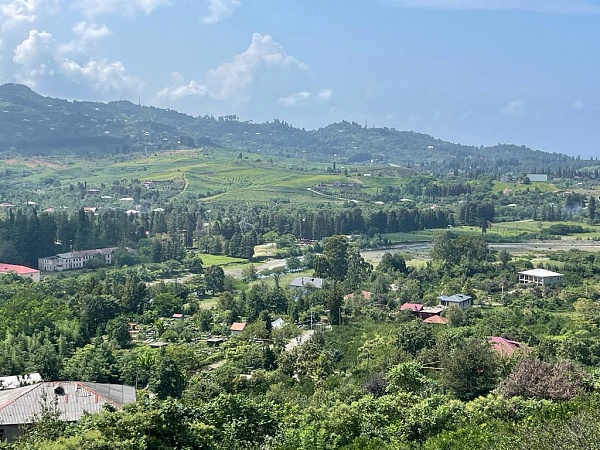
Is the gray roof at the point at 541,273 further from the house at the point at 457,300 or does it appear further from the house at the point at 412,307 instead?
the house at the point at 412,307

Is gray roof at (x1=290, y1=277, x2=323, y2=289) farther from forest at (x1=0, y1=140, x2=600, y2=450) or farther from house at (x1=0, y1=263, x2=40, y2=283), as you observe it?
house at (x1=0, y1=263, x2=40, y2=283)

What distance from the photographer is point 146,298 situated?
35.3 m

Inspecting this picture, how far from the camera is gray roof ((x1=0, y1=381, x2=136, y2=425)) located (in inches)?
684

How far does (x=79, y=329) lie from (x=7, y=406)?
1084cm

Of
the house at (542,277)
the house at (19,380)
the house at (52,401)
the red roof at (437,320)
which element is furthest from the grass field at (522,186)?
the house at (52,401)

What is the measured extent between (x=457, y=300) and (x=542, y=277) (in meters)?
7.20

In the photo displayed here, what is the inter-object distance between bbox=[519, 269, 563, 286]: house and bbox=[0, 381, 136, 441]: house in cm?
2731

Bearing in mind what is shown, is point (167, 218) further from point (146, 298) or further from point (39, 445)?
point (39, 445)

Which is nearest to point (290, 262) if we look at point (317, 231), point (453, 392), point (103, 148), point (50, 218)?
point (317, 231)

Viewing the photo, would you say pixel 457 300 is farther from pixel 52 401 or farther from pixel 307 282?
pixel 52 401

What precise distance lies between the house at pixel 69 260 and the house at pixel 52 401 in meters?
31.6

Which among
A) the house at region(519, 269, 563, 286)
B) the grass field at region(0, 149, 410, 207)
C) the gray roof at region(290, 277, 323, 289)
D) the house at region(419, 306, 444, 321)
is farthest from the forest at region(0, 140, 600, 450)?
the grass field at region(0, 149, 410, 207)

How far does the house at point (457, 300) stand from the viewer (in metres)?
36.2

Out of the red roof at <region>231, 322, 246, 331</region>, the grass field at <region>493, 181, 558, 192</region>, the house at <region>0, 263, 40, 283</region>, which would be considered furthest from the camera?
the grass field at <region>493, 181, 558, 192</region>
